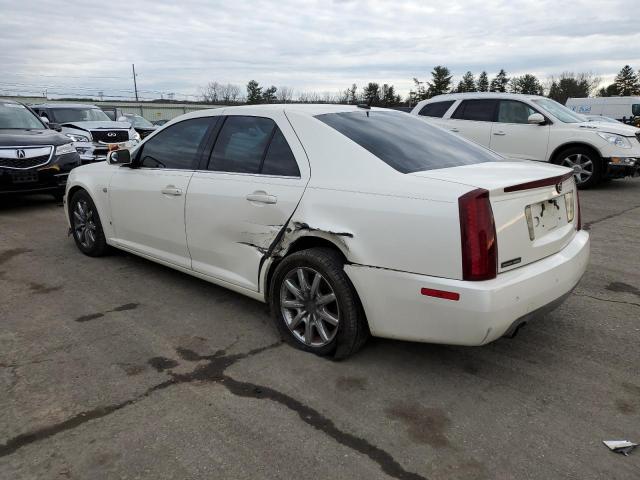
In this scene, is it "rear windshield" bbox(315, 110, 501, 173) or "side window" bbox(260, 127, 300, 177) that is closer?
"rear windshield" bbox(315, 110, 501, 173)

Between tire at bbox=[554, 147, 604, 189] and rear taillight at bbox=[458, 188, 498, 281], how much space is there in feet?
26.5

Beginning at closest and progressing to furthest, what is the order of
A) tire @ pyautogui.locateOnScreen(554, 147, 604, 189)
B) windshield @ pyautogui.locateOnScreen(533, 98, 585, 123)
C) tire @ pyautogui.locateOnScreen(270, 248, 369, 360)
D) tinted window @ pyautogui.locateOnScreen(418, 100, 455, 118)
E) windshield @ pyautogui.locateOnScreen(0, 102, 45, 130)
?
tire @ pyautogui.locateOnScreen(270, 248, 369, 360) → windshield @ pyautogui.locateOnScreen(0, 102, 45, 130) → tire @ pyautogui.locateOnScreen(554, 147, 604, 189) → windshield @ pyautogui.locateOnScreen(533, 98, 585, 123) → tinted window @ pyautogui.locateOnScreen(418, 100, 455, 118)

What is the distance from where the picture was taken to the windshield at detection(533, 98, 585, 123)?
1012cm

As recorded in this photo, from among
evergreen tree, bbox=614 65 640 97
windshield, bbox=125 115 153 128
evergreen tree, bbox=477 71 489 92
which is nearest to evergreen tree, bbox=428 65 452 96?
evergreen tree, bbox=477 71 489 92

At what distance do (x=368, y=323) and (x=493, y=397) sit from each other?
81 centimetres

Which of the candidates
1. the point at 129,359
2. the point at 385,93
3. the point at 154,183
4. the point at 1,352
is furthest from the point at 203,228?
the point at 385,93

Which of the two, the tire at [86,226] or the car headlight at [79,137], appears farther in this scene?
the car headlight at [79,137]

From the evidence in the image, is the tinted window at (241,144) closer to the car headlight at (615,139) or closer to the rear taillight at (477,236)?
the rear taillight at (477,236)

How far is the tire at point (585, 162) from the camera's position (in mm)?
9781

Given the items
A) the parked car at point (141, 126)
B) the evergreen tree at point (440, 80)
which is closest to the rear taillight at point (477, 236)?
the parked car at point (141, 126)

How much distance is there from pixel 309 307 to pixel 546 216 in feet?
5.06

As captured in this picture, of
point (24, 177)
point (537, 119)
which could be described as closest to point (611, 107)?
point (537, 119)

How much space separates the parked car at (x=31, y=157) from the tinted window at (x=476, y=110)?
7.46m

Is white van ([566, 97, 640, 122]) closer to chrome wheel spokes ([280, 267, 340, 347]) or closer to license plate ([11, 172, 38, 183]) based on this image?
license plate ([11, 172, 38, 183])
